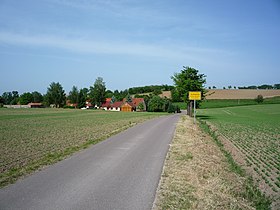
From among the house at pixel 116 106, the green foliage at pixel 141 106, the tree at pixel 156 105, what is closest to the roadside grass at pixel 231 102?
the tree at pixel 156 105

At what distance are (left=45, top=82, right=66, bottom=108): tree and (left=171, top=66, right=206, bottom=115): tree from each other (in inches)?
2788

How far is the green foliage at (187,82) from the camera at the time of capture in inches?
1877

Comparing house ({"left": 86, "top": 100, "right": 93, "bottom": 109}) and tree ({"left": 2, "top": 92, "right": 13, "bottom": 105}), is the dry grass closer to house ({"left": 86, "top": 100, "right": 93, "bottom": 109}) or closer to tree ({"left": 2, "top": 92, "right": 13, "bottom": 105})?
house ({"left": 86, "top": 100, "right": 93, "bottom": 109})

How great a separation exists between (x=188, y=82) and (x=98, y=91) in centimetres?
6477

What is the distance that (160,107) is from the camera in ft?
316

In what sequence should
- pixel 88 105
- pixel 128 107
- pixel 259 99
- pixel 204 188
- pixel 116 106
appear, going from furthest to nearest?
pixel 88 105 < pixel 116 106 < pixel 128 107 < pixel 259 99 < pixel 204 188

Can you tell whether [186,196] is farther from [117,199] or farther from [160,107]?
[160,107]

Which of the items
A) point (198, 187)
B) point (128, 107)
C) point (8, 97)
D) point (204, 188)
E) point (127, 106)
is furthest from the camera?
point (8, 97)

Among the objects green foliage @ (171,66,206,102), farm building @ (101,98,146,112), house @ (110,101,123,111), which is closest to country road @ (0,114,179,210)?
green foliage @ (171,66,206,102)

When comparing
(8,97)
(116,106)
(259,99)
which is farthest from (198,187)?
(8,97)

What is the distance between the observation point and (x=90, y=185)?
23.6 ft

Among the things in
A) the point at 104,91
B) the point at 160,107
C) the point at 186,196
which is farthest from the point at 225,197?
the point at 104,91

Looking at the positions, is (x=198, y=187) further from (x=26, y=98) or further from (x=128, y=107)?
(x=26, y=98)

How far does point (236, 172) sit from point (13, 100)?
16428cm
